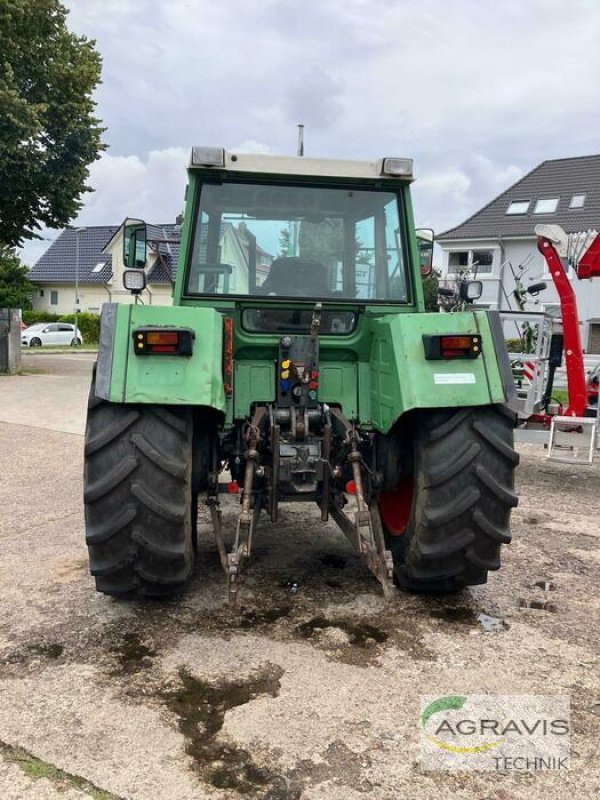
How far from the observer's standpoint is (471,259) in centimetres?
2928

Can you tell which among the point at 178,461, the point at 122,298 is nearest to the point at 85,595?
the point at 178,461

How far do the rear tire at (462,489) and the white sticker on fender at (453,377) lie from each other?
179 mm

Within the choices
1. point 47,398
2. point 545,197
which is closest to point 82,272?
point 545,197

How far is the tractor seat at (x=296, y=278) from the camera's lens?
4277 millimetres

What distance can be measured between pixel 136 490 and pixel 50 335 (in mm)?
35220

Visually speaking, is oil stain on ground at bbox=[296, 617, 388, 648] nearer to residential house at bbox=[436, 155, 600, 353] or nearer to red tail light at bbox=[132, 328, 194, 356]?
red tail light at bbox=[132, 328, 194, 356]

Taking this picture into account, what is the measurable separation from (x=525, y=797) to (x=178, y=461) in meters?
2.06

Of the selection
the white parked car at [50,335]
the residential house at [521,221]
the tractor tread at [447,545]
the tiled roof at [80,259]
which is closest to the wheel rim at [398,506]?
the tractor tread at [447,545]

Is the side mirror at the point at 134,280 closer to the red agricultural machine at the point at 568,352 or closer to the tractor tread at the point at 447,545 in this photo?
the tractor tread at the point at 447,545

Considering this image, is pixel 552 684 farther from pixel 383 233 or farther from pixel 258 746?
pixel 383 233

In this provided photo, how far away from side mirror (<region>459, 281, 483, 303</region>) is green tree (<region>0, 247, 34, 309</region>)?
15.8m

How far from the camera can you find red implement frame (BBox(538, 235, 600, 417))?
25.1ft

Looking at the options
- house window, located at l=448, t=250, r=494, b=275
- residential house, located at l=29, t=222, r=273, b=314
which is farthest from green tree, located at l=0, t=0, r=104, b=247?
residential house, located at l=29, t=222, r=273, b=314

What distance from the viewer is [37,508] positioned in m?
6.29
